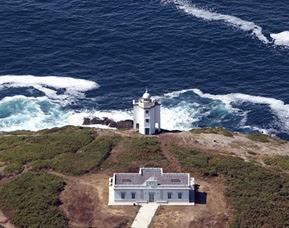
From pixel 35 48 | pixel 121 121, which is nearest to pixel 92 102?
pixel 121 121

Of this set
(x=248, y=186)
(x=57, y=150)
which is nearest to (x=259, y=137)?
(x=248, y=186)

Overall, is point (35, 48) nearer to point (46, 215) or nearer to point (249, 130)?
point (249, 130)

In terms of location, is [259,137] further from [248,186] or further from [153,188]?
[153,188]

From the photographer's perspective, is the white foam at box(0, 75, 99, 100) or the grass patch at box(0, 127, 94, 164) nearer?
the grass patch at box(0, 127, 94, 164)

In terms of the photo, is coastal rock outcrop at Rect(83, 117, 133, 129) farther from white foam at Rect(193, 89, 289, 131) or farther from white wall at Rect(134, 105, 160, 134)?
white foam at Rect(193, 89, 289, 131)

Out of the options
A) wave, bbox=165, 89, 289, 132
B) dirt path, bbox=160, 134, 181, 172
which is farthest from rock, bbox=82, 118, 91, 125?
Result: dirt path, bbox=160, 134, 181, 172

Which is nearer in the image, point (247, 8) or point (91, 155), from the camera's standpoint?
point (91, 155)

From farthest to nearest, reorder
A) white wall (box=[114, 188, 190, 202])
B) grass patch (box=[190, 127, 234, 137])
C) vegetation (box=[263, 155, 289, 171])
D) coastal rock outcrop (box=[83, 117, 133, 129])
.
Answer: coastal rock outcrop (box=[83, 117, 133, 129]) < grass patch (box=[190, 127, 234, 137]) < vegetation (box=[263, 155, 289, 171]) < white wall (box=[114, 188, 190, 202])
